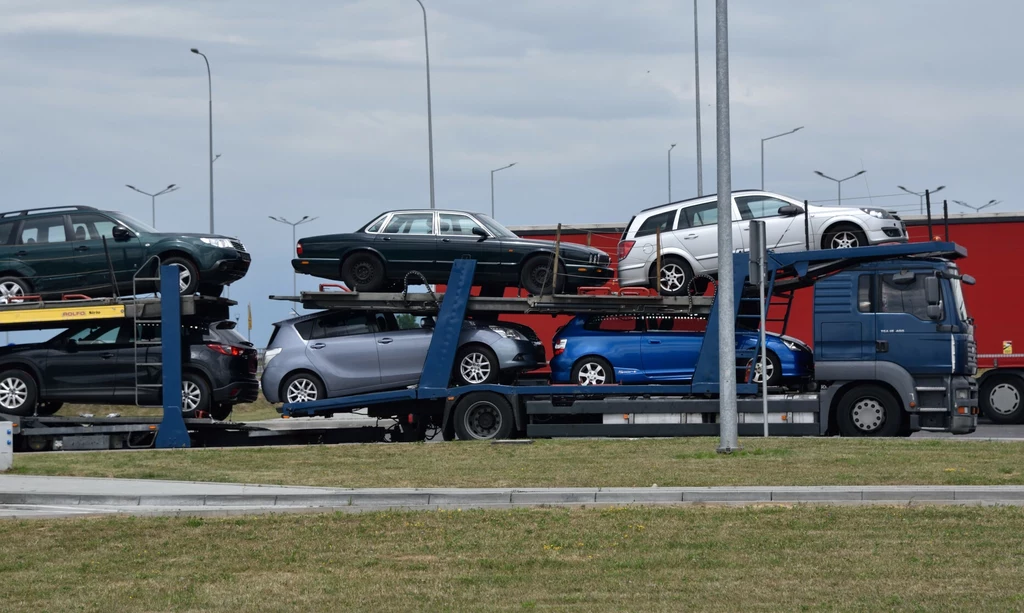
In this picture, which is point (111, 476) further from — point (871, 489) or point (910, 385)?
point (910, 385)

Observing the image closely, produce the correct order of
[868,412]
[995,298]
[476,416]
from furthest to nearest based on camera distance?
1. [995,298]
2. [476,416]
3. [868,412]

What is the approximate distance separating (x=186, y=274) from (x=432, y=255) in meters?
3.48

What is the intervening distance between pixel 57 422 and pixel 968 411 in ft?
41.0

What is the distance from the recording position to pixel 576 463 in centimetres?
1399

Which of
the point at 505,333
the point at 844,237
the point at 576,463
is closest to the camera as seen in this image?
the point at 576,463

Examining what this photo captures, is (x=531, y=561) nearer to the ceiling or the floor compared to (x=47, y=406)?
nearer to the floor

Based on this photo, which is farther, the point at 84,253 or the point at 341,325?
the point at 341,325

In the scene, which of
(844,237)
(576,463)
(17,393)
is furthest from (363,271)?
(844,237)

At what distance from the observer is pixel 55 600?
7.25 metres

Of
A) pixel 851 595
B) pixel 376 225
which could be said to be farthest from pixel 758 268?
pixel 851 595

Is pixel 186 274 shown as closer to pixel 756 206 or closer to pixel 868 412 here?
pixel 756 206

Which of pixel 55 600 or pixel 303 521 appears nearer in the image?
pixel 55 600

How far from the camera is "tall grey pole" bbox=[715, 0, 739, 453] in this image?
47.9 feet

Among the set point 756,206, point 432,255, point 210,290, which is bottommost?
point 210,290
